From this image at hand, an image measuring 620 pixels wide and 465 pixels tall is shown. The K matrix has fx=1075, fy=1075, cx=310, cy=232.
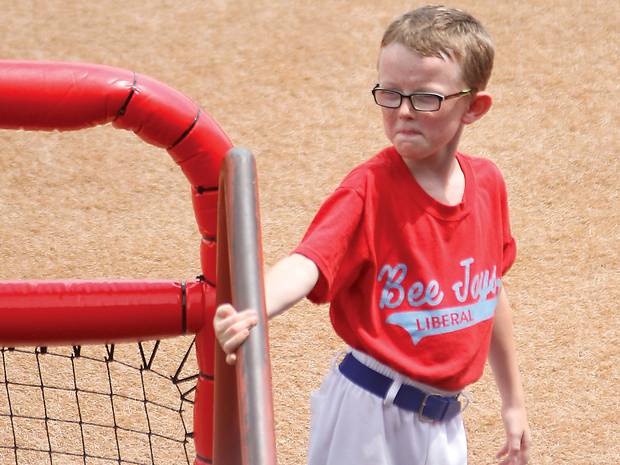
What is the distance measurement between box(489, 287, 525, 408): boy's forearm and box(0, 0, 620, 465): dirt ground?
1.15m

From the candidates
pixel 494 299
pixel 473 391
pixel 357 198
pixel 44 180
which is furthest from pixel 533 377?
pixel 44 180

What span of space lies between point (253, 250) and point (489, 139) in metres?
3.81

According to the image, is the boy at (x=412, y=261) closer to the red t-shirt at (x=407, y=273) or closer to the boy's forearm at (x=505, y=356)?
the red t-shirt at (x=407, y=273)

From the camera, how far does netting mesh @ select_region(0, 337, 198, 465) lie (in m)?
3.25

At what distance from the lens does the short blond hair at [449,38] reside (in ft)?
5.92

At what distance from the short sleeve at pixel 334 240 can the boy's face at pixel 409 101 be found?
0.14m

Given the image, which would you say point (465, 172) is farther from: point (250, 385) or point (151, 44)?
point (151, 44)

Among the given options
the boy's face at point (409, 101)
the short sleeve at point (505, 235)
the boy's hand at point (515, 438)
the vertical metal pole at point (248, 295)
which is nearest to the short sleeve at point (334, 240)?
the boy's face at point (409, 101)

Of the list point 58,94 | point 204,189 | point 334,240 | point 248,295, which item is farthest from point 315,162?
point 248,295

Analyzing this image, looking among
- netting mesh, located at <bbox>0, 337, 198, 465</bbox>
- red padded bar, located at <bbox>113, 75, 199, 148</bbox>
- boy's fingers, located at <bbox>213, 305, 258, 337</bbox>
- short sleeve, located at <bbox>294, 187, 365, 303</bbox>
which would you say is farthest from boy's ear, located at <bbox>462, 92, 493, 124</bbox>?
netting mesh, located at <bbox>0, 337, 198, 465</bbox>

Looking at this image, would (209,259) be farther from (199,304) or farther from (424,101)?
(424,101)

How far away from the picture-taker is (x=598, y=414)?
344 cm

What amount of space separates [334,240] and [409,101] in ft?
0.90

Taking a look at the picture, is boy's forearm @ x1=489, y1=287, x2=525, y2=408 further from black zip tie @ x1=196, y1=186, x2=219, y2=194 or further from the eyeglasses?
black zip tie @ x1=196, y1=186, x2=219, y2=194
